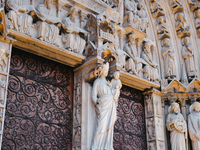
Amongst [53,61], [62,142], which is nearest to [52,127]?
[62,142]

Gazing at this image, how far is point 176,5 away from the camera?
9289mm

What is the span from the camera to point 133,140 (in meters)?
7.50

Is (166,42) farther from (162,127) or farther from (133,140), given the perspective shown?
(133,140)

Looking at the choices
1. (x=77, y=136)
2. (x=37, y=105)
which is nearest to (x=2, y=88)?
(x=37, y=105)

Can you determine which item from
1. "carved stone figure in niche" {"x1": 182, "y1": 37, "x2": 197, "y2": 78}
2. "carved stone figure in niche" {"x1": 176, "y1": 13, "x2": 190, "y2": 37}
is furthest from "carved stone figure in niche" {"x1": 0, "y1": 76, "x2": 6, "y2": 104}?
"carved stone figure in niche" {"x1": 176, "y1": 13, "x2": 190, "y2": 37}

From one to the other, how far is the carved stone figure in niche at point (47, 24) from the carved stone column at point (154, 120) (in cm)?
314

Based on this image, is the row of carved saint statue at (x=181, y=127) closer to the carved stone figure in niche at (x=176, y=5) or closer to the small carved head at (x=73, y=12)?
the carved stone figure in niche at (x=176, y=5)

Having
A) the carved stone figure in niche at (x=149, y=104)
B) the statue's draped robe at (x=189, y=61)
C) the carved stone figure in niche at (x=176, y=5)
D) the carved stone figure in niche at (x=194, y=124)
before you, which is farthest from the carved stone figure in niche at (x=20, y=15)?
the carved stone figure in niche at (x=176, y=5)

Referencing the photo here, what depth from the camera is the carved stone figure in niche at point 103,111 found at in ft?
19.4

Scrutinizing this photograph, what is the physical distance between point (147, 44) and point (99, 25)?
2118mm

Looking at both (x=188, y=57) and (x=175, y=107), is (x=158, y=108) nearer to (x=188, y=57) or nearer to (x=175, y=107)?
(x=175, y=107)

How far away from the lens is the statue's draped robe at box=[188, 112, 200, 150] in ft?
24.9

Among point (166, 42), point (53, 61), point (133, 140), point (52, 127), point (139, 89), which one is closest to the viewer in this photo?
point (52, 127)

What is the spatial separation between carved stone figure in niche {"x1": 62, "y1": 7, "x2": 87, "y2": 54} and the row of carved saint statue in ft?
9.91
